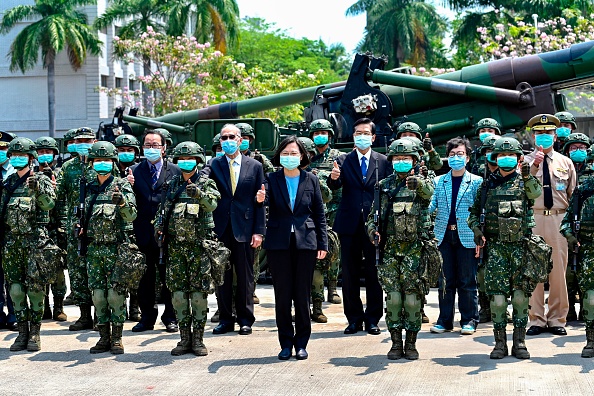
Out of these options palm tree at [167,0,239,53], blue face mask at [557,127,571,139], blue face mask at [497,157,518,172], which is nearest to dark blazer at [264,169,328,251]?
blue face mask at [497,157,518,172]

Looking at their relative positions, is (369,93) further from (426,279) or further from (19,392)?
(19,392)

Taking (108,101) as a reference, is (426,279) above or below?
below

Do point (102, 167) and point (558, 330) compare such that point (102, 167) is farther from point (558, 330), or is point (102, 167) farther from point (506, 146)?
point (558, 330)

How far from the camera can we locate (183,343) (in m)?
9.26

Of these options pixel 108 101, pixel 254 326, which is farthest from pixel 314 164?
pixel 108 101

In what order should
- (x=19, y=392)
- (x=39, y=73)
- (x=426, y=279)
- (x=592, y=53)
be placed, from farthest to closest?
(x=39, y=73)
(x=592, y=53)
(x=426, y=279)
(x=19, y=392)

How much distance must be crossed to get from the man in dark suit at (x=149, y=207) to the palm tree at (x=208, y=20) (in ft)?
106

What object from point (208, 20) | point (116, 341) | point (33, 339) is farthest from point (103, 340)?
point (208, 20)

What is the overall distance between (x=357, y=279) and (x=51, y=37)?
36.8 m

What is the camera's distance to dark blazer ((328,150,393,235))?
1018cm

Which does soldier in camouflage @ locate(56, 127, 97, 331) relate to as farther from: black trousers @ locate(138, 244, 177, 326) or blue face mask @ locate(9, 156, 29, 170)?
blue face mask @ locate(9, 156, 29, 170)

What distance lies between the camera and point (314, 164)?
1188 centimetres

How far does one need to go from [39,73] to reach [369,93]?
36417 mm

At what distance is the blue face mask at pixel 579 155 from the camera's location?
418 inches
